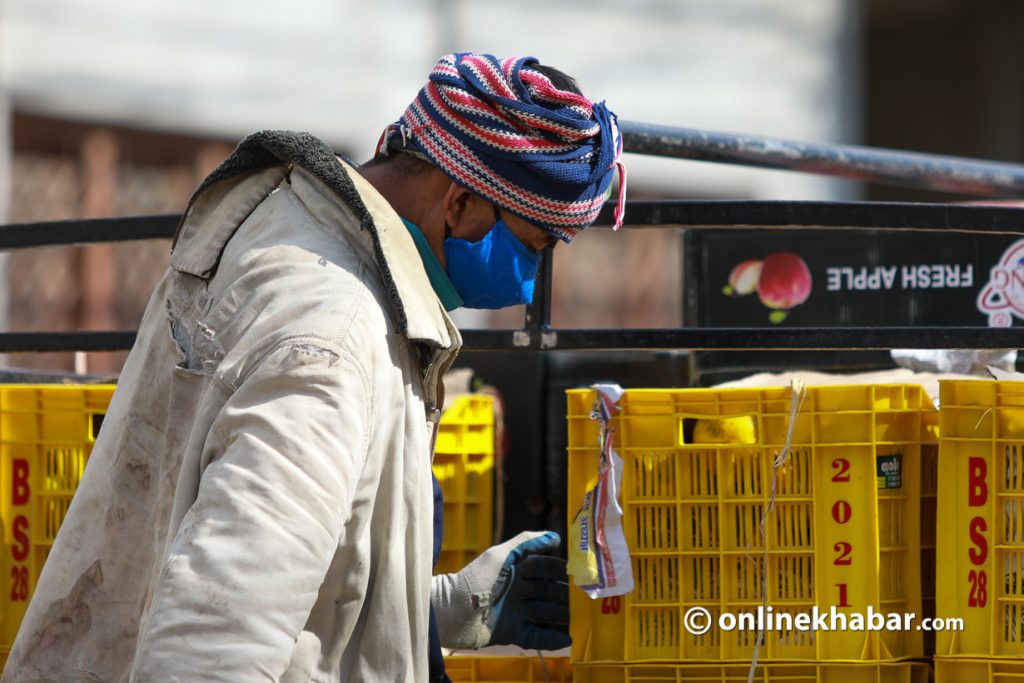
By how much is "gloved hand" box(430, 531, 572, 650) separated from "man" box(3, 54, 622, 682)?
69 cm

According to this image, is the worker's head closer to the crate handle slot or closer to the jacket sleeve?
the jacket sleeve

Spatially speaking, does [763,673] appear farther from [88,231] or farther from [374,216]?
[88,231]

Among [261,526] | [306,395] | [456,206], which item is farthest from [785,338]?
[261,526]

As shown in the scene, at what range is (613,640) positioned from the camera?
3137 mm

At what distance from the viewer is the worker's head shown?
2248 mm

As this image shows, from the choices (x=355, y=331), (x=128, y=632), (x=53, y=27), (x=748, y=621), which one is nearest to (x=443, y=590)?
(x=748, y=621)

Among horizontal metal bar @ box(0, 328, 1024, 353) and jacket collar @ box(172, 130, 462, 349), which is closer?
jacket collar @ box(172, 130, 462, 349)

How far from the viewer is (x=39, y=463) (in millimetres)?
3213

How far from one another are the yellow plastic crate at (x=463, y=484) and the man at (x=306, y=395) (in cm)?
131

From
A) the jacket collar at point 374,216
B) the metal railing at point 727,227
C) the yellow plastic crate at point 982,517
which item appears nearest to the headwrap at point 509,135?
the jacket collar at point 374,216

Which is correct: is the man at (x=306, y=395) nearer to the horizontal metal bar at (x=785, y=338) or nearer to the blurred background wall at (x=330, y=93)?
the horizontal metal bar at (x=785, y=338)

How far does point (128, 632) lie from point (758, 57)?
11701 millimetres

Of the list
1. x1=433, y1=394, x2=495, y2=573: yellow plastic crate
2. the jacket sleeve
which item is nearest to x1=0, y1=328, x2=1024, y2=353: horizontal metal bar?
x1=433, y1=394, x2=495, y2=573: yellow plastic crate

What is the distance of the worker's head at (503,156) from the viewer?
88.5 inches
